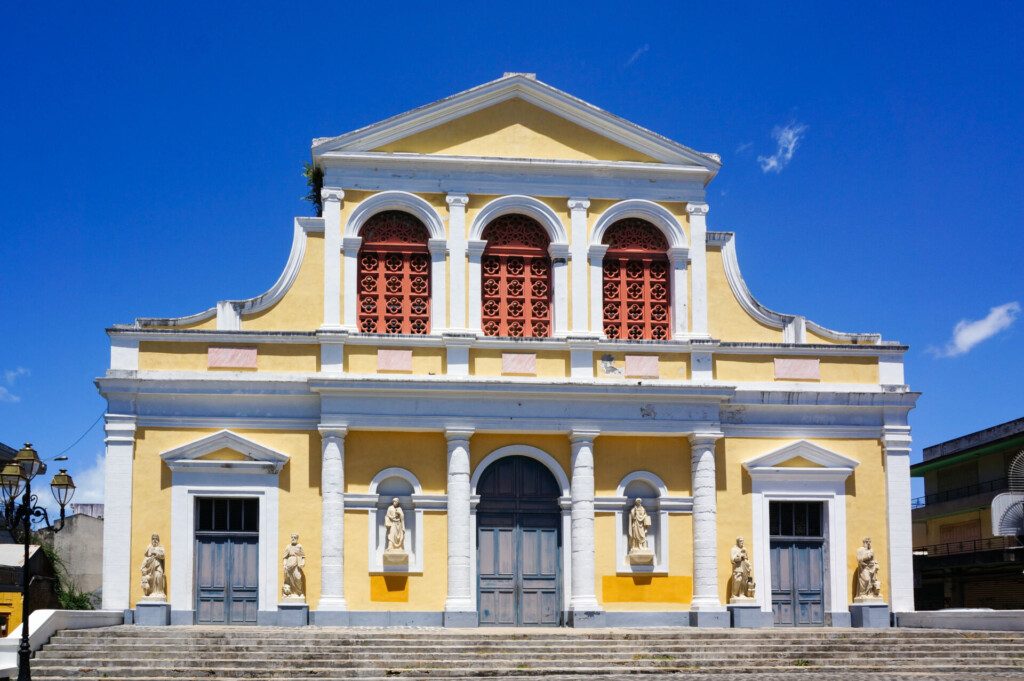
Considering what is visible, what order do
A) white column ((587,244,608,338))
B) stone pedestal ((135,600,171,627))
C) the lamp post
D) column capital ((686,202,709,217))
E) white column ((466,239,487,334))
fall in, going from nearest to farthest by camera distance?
Answer: the lamp post → stone pedestal ((135,600,171,627)) → white column ((466,239,487,334)) → white column ((587,244,608,338)) → column capital ((686,202,709,217))

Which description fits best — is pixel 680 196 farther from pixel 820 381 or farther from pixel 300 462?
pixel 300 462

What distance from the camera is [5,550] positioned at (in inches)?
1232

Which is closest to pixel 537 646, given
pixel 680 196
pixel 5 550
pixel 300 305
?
pixel 300 305

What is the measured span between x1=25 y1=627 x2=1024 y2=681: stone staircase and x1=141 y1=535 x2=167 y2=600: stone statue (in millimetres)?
1368

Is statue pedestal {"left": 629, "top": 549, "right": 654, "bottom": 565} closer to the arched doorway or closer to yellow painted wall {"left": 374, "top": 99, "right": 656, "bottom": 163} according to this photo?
the arched doorway

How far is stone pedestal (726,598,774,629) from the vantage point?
2397 cm

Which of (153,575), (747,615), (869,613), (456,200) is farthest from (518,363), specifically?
(869,613)

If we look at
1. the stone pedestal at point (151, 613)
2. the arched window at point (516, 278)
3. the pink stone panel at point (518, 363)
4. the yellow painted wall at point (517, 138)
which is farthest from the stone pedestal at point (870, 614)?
the stone pedestal at point (151, 613)

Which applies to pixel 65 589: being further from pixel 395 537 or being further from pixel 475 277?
pixel 475 277

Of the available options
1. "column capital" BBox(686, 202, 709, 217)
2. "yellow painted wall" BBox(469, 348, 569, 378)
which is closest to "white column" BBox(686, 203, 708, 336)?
"column capital" BBox(686, 202, 709, 217)

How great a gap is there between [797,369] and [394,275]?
26.3 ft

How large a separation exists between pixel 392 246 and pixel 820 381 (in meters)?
8.71

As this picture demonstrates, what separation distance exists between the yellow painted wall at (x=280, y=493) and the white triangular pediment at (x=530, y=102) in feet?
18.1

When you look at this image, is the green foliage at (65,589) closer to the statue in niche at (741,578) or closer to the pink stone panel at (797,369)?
the statue in niche at (741,578)
